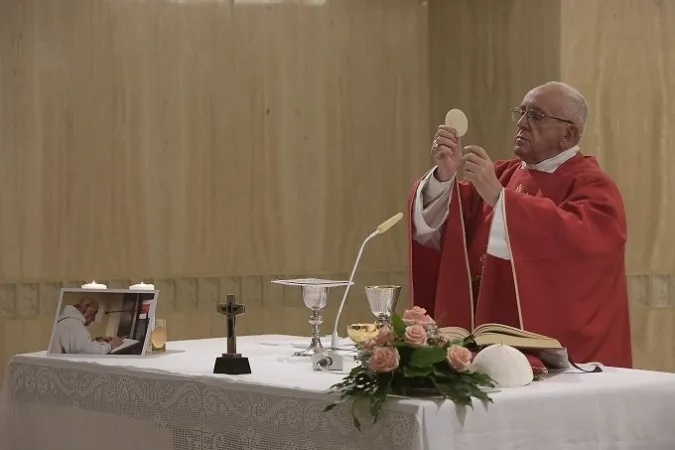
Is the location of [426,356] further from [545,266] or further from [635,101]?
[635,101]

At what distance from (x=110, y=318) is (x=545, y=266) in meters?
1.64

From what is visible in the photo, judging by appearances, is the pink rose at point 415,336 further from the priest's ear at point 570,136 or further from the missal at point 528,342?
the priest's ear at point 570,136

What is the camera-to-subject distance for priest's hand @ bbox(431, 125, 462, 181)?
15.1 feet

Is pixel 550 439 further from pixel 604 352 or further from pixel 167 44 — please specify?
pixel 167 44

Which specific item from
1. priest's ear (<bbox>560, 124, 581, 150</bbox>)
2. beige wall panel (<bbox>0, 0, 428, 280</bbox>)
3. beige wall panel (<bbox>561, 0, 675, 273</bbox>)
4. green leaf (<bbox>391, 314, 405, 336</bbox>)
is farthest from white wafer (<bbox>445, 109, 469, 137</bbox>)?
beige wall panel (<bbox>0, 0, 428, 280</bbox>)

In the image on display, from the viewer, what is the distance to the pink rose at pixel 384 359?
10.5 ft

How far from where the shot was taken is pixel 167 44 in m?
7.61

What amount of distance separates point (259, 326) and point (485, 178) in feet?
11.9

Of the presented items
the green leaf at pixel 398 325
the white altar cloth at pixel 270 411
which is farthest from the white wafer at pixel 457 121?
the green leaf at pixel 398 325

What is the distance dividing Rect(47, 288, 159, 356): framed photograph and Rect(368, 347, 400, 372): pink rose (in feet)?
4.36

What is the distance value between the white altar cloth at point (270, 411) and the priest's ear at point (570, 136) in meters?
1.45

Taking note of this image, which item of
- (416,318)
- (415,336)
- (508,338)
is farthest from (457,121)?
(415,336)

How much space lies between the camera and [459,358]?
3.22 metres

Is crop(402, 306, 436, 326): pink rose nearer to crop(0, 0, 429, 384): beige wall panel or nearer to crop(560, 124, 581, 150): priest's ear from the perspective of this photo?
crop(560, 124, 581, 150): priest's ear
